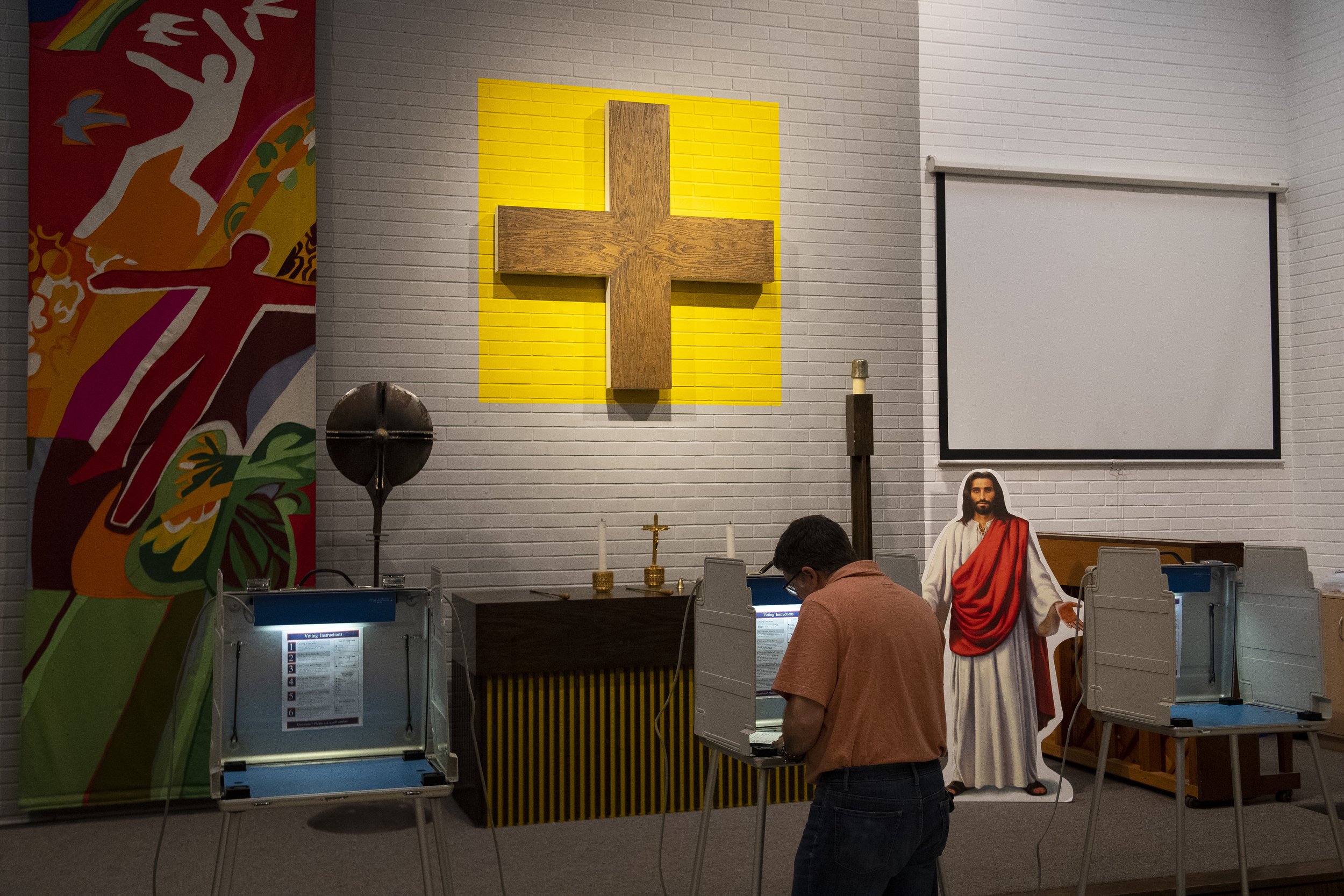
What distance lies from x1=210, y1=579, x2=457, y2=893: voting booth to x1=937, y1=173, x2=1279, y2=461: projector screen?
3579 millimetres

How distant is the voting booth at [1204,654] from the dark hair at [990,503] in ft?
4.07

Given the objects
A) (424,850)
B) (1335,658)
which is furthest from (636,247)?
(1335,658)

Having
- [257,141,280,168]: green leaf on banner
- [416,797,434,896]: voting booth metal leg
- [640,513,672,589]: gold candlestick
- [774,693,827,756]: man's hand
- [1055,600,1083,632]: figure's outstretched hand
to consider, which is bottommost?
[416,797,434,896]: voting booth metal leg

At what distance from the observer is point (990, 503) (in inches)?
191

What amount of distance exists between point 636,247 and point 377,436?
1727mm

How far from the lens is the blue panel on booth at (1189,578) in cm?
351

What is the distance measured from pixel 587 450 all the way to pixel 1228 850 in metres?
3.02

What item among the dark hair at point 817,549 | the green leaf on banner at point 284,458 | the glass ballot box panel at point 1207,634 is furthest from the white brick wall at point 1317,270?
the green leaf on banner at point 284,458

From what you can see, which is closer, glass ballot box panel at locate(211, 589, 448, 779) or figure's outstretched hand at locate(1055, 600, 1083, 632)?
glass ballot box panel at locate(211, 589, 448, 779)

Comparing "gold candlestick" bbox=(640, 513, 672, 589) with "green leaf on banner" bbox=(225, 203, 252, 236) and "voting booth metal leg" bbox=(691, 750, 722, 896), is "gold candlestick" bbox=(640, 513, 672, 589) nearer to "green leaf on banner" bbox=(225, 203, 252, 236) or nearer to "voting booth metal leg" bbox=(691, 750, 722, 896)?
"voting booth metal leg" bbox=(691, 750, 722, 896)

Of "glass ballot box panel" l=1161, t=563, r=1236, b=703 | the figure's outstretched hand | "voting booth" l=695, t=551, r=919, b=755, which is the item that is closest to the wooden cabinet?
the figure's outstretched hand

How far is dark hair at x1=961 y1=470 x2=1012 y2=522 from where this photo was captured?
15.9 feet

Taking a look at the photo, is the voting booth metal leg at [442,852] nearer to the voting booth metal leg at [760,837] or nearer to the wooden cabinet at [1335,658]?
the voting booth metal leg at [760,837]

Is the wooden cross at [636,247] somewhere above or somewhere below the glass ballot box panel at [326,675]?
above
